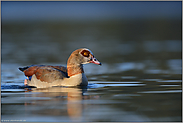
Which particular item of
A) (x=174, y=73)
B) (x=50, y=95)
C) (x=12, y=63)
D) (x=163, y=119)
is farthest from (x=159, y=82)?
(x=12, y=63)

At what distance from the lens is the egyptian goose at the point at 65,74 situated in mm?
13242

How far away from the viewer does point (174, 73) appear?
15.9m

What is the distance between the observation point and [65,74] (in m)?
13.7

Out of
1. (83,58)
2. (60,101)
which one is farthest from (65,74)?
(60,101)

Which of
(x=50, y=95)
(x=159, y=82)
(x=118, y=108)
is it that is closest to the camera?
(x=118, y=108)

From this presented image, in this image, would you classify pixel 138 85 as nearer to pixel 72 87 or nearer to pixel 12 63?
pixel 72 87

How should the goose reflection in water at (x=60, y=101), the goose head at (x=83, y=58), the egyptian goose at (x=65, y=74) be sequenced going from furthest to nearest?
1. the goose head at (x=83, y=58)
2. the egyptian goose at (x=65, y=74)
3. the goose reflection in water at (x=60, y=101)

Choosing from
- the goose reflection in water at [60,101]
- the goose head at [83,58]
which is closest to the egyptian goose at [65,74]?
the goose head at [83,58]

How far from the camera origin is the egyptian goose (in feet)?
43.4

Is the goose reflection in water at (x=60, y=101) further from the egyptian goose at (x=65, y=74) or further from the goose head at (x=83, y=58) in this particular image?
the goose head at (x=83, y=58)

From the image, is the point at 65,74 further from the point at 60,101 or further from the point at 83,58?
the point at 60,101

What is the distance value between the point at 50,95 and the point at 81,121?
10.1 feet

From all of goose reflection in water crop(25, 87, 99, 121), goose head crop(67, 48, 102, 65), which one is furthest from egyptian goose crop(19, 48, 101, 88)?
goose reflection in water crop(25, 87, 99, 121)

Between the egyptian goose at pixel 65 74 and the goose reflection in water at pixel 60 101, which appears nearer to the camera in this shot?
the goose reflection in water at pixel 60 101
